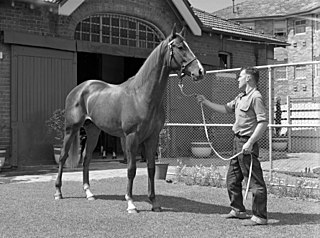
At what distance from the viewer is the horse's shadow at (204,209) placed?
609cm

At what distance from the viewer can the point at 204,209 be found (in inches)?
272

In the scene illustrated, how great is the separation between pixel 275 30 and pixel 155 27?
24055 mm

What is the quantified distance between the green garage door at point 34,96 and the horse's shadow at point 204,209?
526 cm

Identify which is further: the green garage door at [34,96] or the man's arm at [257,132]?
the green garage door at [34,96]

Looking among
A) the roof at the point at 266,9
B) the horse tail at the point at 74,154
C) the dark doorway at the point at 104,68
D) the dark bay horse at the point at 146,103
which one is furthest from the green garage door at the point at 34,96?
the roof at the point at 266,9

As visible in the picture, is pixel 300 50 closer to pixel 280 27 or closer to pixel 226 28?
pixel 280 27

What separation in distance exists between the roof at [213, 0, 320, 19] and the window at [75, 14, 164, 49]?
1966cm

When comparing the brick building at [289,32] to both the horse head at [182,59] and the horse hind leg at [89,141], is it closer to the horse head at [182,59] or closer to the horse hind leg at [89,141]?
the horse hind leg at [89,141]

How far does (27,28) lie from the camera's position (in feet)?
41.7

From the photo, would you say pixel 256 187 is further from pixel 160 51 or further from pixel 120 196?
pixel 120 196

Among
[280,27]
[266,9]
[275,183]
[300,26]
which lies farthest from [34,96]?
[300,26]

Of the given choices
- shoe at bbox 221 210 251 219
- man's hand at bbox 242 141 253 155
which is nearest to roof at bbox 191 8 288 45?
shoe at bbox 221 210 251 219

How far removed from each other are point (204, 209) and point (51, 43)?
26.2 ft

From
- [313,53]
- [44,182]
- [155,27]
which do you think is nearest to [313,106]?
[155,27]
